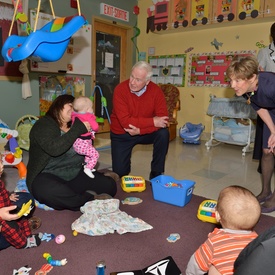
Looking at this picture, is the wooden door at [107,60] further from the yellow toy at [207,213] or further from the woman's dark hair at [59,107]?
the yellow toy at [207,213]

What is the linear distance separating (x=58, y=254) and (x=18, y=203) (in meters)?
0.37

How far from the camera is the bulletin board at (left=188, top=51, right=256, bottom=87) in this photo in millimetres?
4578

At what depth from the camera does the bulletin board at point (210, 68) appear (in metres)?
4.58

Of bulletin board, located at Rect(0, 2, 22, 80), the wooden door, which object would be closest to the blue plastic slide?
bulletin board, located at Rect(0, 2, 22, 80)

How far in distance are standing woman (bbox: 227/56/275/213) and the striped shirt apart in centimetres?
108

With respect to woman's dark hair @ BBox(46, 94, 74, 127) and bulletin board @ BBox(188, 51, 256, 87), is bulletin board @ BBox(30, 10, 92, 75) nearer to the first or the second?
bulletin board @ BBox(188, 51, 256, 87)

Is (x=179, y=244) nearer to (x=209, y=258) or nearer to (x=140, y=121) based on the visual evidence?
(x=209, y=258)

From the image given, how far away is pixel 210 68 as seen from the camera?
187 inches

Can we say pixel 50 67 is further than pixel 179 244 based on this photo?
Yes

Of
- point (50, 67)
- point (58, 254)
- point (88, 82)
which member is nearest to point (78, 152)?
point (58, 254)

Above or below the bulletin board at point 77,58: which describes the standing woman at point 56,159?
below

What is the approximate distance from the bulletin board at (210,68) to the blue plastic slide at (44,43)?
3.28 meters

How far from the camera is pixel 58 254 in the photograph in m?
1.50

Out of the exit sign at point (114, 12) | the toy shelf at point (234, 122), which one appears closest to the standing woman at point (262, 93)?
the toy shelf at point (234, 122)
